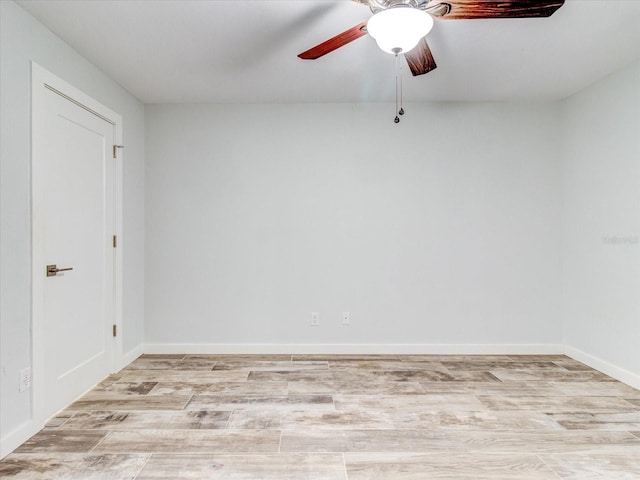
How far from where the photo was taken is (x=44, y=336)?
240 cm

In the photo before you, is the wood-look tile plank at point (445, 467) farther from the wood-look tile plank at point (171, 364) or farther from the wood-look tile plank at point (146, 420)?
the wood-look tile plank at point (171, 364)

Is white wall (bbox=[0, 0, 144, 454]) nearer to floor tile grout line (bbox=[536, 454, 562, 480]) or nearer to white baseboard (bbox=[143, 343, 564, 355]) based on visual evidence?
white baseboard (bbox=[143, 343, 564, 355])

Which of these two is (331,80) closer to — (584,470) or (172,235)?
(172,235)

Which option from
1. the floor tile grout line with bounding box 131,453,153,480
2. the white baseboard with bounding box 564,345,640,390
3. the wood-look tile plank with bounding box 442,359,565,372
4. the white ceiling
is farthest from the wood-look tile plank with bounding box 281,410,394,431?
the white ceiling

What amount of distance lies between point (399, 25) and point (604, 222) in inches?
108

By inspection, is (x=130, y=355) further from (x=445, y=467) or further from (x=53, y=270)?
(x=445, y=467)

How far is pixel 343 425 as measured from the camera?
2383 millimetres

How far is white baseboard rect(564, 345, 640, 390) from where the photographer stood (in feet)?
9.88

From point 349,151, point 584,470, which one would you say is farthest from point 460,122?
point 584,470

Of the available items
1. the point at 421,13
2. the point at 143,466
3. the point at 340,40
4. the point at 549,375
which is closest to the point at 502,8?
the point at 421,13

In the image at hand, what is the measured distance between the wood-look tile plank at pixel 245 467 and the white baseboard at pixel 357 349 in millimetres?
1770

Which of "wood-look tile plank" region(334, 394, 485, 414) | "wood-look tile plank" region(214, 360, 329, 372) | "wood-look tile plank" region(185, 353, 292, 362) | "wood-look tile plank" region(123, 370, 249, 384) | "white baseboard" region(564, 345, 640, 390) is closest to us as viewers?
"wood-look tile plank" region(334, 394, 485, 414)

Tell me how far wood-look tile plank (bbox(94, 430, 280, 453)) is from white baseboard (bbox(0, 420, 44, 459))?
1.40 feet

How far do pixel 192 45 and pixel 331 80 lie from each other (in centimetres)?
113
